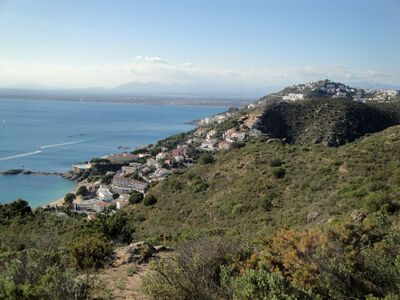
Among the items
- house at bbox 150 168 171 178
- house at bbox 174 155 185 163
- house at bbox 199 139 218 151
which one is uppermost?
house at bbox 199 139 218 151

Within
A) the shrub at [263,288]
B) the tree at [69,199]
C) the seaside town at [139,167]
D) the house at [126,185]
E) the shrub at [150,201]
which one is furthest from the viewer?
the house at [126,185]

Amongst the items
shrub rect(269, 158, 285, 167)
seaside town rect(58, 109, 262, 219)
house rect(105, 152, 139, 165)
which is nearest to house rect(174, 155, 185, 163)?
seaside town rect(58, 109, 262, 219)

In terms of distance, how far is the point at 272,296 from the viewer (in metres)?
3.71

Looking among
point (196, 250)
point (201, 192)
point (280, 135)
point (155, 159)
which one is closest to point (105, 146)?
point (155, 159)

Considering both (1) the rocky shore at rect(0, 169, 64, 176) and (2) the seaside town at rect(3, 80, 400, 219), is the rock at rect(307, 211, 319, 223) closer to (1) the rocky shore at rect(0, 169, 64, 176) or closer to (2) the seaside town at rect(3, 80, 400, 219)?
(2) the seaside town at rect(3, 80, 400, 219)

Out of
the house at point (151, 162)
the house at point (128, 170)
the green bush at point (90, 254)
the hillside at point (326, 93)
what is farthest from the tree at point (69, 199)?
the hillside at point (326, 93)

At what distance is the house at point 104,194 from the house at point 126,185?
38.7 inches

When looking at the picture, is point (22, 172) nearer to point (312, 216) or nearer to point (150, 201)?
point (150, 201)

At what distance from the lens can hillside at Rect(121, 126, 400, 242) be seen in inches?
516

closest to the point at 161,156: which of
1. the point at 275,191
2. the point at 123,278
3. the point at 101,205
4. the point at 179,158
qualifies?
the point at 179,158

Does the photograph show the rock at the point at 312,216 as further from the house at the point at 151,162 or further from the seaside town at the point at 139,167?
the house at the point at 151,162

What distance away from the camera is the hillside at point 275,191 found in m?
13.1

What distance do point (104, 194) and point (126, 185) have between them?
3690 mm

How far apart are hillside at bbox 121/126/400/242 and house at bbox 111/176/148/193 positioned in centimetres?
1559
